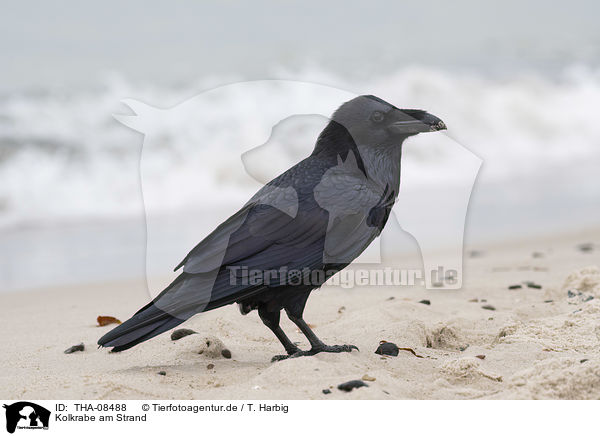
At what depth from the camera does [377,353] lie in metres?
3.96

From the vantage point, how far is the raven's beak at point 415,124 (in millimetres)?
4012

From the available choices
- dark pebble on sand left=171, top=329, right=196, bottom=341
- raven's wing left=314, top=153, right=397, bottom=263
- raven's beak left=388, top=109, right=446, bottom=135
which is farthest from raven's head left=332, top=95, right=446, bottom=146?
dark pebble on sand left=171, top=329, right=196, bottom=341

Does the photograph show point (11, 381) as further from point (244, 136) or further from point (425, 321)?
point (244, 136)

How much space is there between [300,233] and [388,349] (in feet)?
2.83

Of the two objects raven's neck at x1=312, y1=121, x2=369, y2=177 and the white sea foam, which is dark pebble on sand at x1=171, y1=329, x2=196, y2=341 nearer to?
raven's neck at x1=312, y1=121, x2=369, y2=177

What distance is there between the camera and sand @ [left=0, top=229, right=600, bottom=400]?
127 inches

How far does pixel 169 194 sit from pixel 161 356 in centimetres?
654

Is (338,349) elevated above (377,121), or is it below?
below

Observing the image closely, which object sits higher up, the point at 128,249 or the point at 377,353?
the point at 128,249

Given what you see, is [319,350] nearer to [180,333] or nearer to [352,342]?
[352,342]

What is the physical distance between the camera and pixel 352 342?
434 centimetres

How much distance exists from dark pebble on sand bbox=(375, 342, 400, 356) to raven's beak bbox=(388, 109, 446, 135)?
3.99ft

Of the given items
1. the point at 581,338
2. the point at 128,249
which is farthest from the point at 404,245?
the point at 581,338
